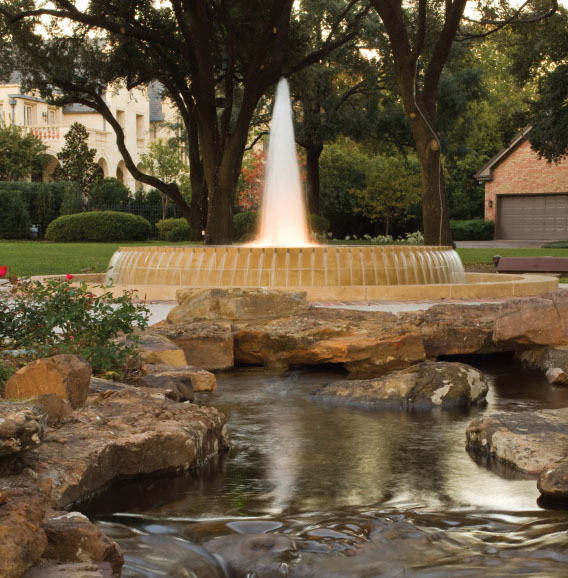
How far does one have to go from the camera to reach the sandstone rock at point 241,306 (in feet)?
31.6

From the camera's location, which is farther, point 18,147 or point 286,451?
point 18,147

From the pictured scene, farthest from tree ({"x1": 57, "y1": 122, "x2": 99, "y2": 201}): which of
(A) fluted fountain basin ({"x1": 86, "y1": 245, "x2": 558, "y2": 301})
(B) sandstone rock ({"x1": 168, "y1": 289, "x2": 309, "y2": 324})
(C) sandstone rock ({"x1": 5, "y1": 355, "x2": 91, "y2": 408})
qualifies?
(C) sandstone rock ({"x1": 5, "y1": 355, "x2": 91, "y2": 408})

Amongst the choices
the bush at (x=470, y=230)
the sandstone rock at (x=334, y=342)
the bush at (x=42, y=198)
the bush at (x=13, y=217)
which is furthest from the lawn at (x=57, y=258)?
the bush at (x=470, y=230)

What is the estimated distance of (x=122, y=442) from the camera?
207 inches

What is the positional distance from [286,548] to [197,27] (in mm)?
17476

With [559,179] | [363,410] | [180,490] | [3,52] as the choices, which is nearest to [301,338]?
[363,410]

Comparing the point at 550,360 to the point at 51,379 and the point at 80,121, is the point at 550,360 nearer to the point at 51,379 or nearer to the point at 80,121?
the point at 51,379

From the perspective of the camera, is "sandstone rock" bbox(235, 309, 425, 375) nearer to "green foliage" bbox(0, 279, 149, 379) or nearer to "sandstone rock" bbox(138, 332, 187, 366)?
"sandstone rock" bbox(138, 332, 187, 366)

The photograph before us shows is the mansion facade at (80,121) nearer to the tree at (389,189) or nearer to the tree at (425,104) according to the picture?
the tree at (389,189)

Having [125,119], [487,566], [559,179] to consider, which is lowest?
[487,566]

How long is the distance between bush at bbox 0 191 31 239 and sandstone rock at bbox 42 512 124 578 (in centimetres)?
3303

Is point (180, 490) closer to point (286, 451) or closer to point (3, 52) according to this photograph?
point (286, 451)

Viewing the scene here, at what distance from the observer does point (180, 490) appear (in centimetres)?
530

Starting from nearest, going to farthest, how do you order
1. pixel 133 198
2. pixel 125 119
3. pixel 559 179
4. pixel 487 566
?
pixel 487 566, pixel 133 198, pixel 559 179, pixel 125 119
